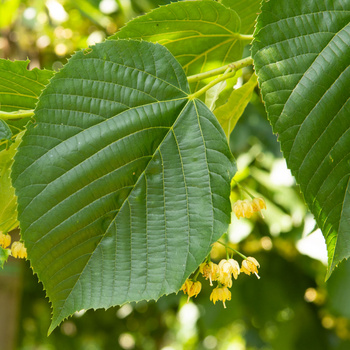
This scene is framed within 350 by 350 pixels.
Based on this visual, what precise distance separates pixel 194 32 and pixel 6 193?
2.01 feet

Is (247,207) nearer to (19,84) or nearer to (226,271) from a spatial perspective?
(226,271)

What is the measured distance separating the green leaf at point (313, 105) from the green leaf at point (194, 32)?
0.81ft

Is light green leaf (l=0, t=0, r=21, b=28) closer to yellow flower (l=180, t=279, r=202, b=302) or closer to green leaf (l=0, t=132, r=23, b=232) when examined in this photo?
green leaf (l=0, t=132, r=23, b=232)

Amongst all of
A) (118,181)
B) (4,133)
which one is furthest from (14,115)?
(118,181)

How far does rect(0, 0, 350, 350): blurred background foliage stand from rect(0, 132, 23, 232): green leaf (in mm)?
1494

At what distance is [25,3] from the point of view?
351 centimetres

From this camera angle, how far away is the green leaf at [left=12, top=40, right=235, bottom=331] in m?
0.94

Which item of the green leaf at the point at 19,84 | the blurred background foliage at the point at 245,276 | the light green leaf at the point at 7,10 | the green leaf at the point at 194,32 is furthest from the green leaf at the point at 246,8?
the light green leaf at the point at 7,10

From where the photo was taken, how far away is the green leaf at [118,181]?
939 millimetres

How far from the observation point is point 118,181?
0.99 metres

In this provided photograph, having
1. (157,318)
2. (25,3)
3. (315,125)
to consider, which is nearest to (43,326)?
(157,318)

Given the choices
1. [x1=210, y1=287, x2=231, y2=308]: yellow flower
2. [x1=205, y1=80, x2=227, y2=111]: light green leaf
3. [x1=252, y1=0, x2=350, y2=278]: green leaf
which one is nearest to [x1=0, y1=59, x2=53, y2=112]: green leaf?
A: [x1=205, y1=80, x2=227, y2=111]: light green leaf

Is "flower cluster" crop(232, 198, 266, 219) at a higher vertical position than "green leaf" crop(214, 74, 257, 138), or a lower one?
lower

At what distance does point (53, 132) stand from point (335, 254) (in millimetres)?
614
